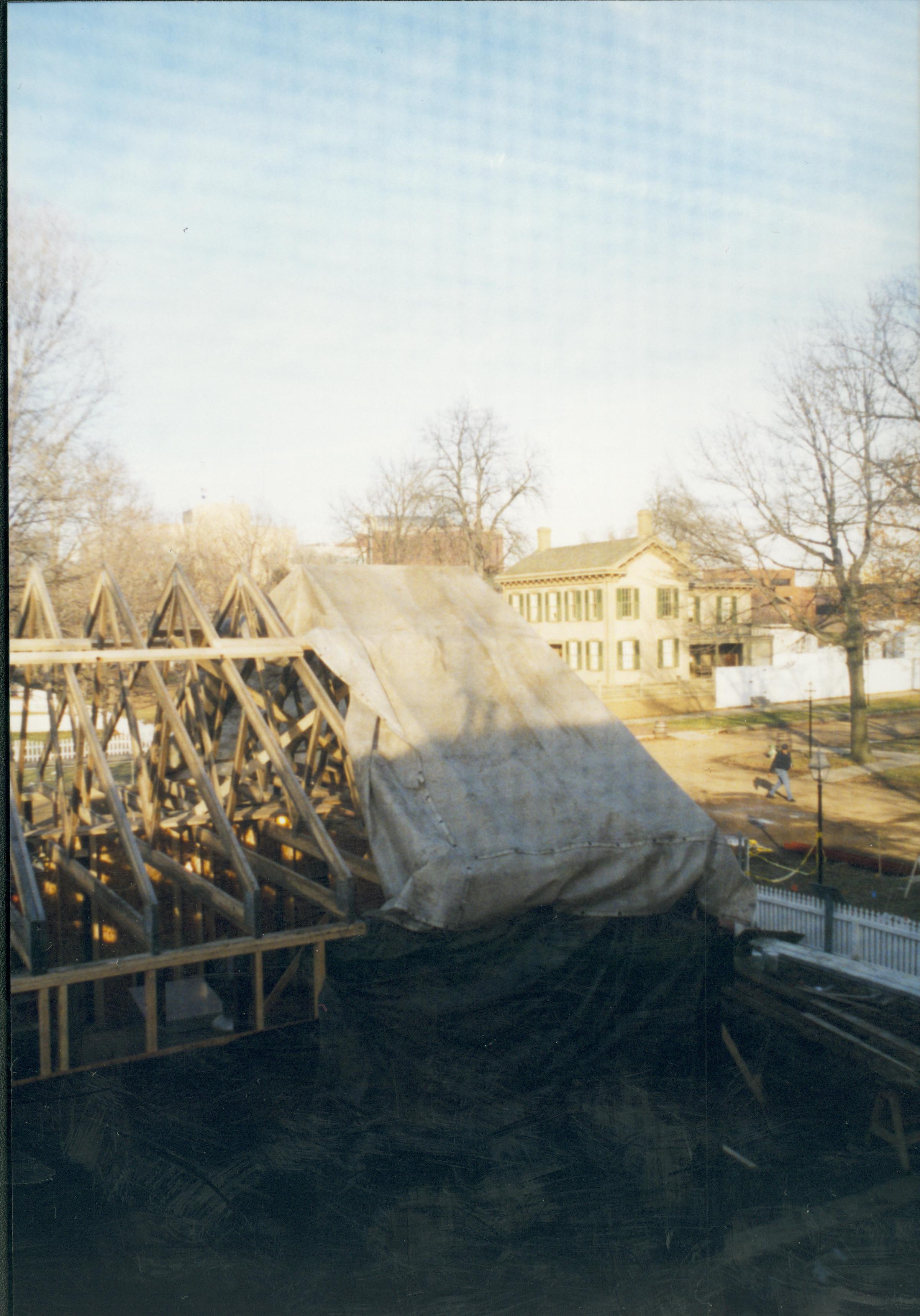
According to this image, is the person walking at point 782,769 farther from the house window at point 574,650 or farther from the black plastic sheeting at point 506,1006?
the black plastic sheeting at point 506,1006

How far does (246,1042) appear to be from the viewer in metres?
6.83

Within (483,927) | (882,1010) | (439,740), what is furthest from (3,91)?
(882,1010)

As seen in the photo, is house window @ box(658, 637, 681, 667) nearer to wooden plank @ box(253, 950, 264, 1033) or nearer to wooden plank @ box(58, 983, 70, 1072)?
wooden plank @ box(253, 950, 264, 1033)

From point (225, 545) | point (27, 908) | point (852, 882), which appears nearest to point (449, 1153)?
point (27, 908)

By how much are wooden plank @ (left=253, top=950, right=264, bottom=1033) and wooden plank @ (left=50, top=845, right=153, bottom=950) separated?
86 cm

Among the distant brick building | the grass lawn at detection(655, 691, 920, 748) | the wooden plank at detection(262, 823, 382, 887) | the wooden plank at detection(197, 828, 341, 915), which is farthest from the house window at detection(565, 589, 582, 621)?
the wooden plank at detection(262, 823, 382, 887)

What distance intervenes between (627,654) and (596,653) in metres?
0.96

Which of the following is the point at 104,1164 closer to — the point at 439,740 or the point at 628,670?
the point at 439,740

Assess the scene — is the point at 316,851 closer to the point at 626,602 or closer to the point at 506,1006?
the point at 506,1006

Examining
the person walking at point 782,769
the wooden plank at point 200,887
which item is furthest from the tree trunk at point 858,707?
the wooden plank at point 200,887

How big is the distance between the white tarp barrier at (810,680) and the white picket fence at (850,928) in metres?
20.3

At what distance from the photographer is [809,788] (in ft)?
69.5

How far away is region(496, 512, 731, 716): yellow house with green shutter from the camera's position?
25.0 metres

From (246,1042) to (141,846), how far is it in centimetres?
364
